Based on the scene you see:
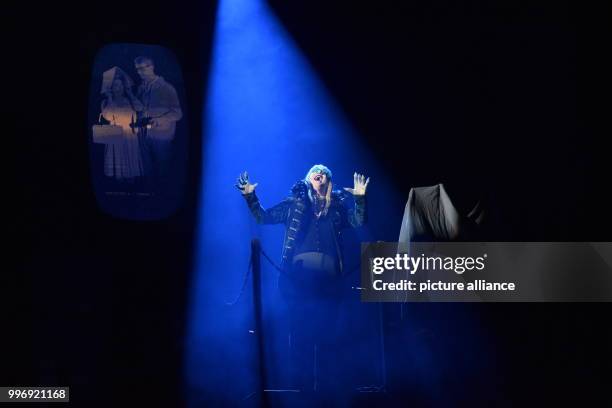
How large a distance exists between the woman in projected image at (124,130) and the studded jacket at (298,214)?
103 centimetres

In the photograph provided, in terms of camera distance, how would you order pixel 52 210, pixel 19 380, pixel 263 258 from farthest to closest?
pixel 263 258, pixel 52 210, pixel 19 380

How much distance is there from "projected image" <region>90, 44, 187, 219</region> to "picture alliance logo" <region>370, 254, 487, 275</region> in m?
1.71

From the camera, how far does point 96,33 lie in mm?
5141

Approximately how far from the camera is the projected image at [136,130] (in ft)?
16.9

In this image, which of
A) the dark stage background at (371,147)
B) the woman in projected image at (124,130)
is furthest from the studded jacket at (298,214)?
the woman in projected image at (124,130)

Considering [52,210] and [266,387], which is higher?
[52,210]

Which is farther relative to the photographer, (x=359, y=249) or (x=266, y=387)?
(x=359, y=249)

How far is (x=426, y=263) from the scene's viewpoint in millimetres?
5016

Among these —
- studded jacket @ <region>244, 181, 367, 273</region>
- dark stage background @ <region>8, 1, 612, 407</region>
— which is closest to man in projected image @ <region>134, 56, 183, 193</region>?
dark stage background @ <region>8, 1, 612, 407</region>

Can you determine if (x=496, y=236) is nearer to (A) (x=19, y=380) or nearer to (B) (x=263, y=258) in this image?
(B) (x=263, y=258)

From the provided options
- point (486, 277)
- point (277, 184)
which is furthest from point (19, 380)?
point (486, 277)

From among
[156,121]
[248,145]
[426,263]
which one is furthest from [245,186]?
[426,263]

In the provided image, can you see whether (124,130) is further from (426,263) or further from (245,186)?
(426,263)

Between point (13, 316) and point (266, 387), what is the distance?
196 centimetres
